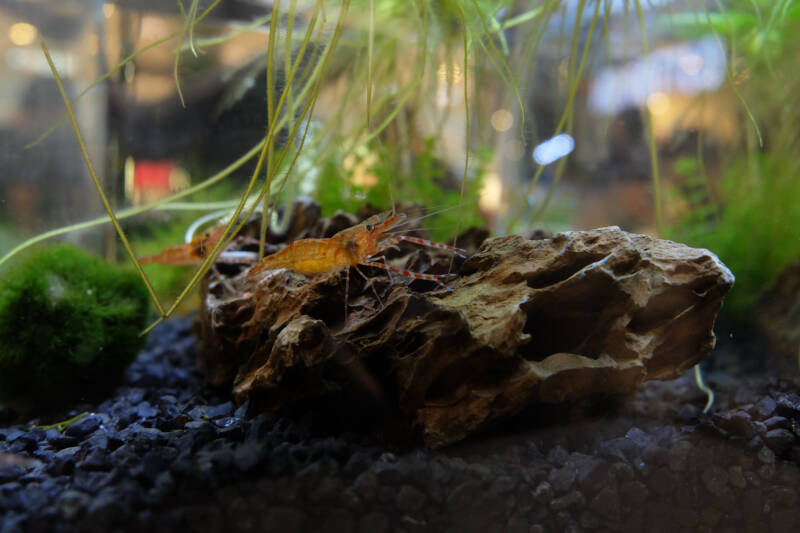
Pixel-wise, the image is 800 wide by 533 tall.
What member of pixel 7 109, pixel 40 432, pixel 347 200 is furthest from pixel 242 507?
pixel 7 109

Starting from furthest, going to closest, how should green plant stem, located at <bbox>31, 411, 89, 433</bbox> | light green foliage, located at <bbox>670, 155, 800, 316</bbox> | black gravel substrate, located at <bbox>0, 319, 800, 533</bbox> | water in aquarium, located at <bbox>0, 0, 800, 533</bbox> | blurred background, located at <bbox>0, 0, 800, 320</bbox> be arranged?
light green foliage, located at <bbox>670, 155, 800, 316</bbox> → blurred background, located at <bbox>0, 0, 800, 320</bbox> → green plant stem, located at <bbox>31, 411, 89, 433</bbox> → water in aquarium, located at <bbox>0, 0, 800, 533</bbox> → black gravel substrate, located at <bbox>0, 319, 800, 533</bbox>

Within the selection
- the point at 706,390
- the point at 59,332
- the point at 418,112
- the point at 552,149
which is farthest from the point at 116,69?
the point at 706,390

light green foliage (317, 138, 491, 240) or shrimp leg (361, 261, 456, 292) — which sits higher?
light green foliage (317, 138, 491, 240)

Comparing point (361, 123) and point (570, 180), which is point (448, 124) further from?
point (570, 180)

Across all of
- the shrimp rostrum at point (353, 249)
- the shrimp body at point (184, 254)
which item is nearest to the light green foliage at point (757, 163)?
the shrimp rostrum at point (353, 249)

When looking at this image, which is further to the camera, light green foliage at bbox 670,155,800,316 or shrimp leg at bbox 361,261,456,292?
light green foliage at bbox 670,155,800,316

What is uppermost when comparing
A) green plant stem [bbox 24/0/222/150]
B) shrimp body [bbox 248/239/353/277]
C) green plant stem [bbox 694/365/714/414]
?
green plant stem [bbox 24/0/222/150]

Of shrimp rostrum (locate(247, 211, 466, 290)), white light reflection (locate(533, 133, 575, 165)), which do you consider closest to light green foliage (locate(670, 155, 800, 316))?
white light reflection (locate(533, 133, 575, 165))

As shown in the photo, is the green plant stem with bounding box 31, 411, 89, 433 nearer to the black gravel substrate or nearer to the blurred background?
the black gravel substrate
